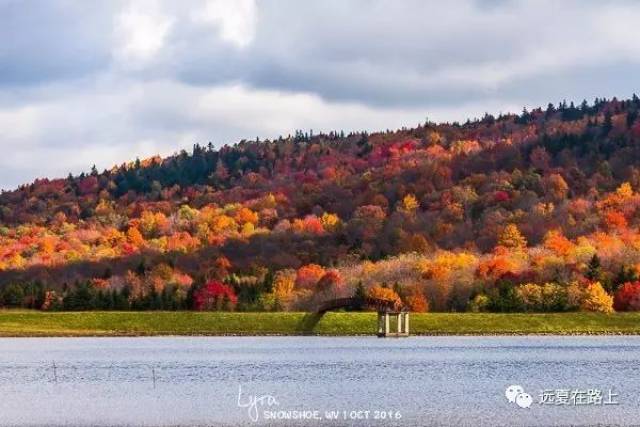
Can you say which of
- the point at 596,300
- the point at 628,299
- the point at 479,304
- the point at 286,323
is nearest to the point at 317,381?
the point at 286,323

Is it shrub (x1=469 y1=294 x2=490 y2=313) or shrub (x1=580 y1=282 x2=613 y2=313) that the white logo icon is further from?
shrub (x1=469 y1=294 x2=490 y2=313)

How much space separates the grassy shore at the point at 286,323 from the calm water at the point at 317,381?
30.4m

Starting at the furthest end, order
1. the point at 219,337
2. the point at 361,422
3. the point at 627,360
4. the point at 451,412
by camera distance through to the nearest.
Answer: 1. the point at 219,337
2. the point at 627,360
3. the point at 451,412
4. the point at 361,422

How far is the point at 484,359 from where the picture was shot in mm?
111812

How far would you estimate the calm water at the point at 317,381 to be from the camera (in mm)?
64062

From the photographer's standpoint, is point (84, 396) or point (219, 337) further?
point (219, 337)

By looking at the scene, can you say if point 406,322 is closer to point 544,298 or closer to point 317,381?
point 544,298

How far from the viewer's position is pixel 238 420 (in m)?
62.0

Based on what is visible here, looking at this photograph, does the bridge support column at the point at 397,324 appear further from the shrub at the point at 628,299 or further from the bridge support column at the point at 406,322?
the shrub at the point at 628,299

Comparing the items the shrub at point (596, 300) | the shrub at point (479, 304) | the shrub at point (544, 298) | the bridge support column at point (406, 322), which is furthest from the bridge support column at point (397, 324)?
the shrub at point (596, 300)

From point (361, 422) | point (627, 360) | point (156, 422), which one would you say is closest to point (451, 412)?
point (361, 422)

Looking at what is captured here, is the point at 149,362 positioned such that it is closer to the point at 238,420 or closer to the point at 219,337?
the point at 238,420

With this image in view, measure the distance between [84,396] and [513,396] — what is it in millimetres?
25915

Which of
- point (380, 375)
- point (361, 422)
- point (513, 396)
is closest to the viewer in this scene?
point (361, 422)
